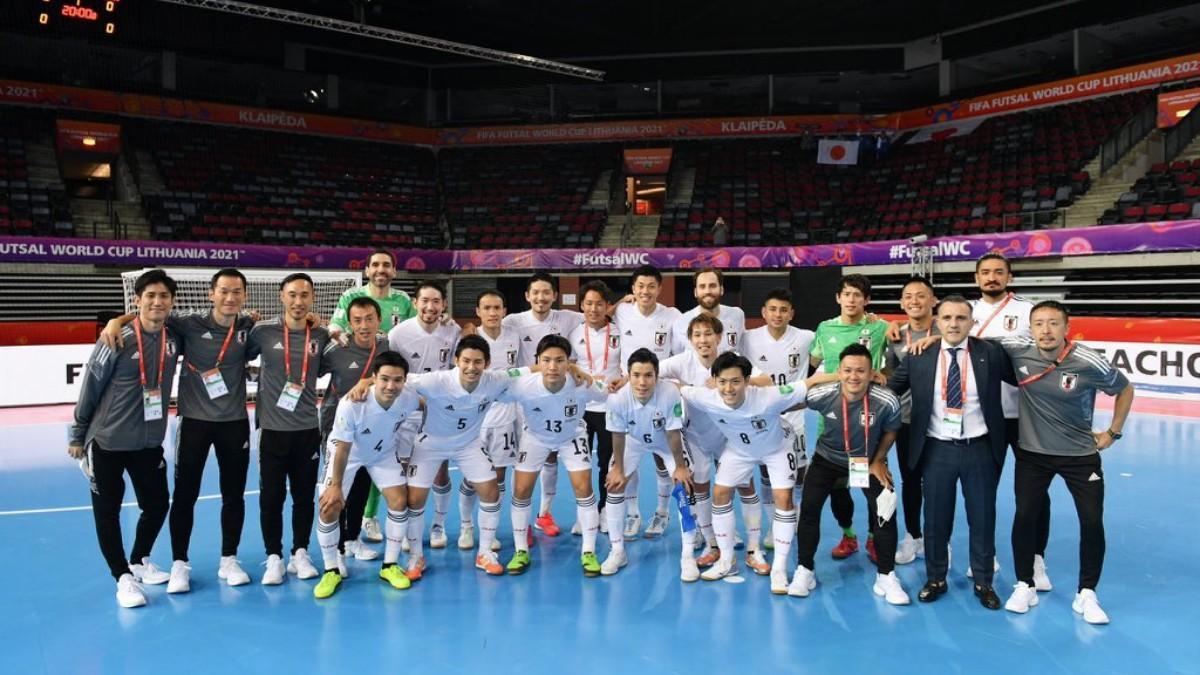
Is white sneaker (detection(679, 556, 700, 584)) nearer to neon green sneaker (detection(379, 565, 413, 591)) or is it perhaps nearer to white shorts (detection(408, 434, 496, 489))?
white shorts (detection(408, 434, 496, 489))

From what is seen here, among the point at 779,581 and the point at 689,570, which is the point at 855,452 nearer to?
the point at 779,581

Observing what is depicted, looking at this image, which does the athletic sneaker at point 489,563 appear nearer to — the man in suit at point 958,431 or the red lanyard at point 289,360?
the red lanyard at point 289,360

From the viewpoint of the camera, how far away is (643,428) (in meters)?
5.32

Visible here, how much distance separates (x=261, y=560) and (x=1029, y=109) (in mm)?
25705

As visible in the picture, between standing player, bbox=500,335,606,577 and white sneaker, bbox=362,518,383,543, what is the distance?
1295 mm

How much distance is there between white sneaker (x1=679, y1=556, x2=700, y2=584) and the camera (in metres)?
5.11

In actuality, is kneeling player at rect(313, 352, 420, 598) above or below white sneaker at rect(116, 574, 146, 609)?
above

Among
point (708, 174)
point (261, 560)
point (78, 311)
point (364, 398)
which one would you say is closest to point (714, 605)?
point (364, 398)

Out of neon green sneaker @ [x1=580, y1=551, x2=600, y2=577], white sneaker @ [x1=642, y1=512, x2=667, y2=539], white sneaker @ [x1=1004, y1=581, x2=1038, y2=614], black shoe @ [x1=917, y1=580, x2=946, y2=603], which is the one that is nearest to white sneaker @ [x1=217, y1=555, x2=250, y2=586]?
neon green sneaker @ [x1=580, y1=551, x2=600, y2=577]

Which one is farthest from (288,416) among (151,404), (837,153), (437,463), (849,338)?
(837,153)

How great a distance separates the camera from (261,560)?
18.1 ft

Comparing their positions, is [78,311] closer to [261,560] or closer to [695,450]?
[261,560]

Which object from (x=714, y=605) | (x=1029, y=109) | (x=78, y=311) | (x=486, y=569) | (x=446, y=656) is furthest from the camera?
(x=1029, y=109)

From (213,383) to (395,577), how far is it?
167 cm
